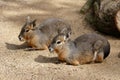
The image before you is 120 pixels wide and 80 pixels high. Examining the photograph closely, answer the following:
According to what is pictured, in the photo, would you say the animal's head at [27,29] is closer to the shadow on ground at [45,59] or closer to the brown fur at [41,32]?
the brown fur at [41,32]

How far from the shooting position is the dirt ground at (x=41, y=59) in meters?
5.36

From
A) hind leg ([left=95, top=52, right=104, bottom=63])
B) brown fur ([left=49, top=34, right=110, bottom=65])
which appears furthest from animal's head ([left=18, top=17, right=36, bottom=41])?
Answer: hind leg ([left=95, top=52, right=104, bottom=63])

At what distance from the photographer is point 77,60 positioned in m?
5.69

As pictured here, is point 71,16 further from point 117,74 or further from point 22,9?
point 117,74

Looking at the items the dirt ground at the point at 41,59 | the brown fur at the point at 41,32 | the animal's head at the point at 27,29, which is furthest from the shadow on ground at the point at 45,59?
the animal's head at the point at 27,29

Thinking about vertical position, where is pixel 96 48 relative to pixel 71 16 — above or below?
above

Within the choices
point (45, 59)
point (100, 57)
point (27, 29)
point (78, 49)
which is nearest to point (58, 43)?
point (78, 49)

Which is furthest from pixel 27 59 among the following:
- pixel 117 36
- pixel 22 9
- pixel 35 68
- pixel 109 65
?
pixel 22 9

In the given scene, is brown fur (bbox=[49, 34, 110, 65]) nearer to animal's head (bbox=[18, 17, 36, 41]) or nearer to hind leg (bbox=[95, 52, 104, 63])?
hind leg (bbox=[95, 52, 104, 63])

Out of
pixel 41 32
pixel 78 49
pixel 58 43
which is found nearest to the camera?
pixel 58 43

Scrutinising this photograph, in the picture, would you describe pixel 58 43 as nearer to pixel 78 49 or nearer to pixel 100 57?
pixel 78 49

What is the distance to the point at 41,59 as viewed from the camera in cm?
Result: 598

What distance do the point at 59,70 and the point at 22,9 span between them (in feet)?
12.3

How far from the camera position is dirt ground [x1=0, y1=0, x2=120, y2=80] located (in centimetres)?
536
